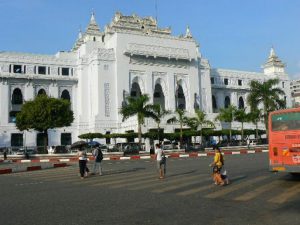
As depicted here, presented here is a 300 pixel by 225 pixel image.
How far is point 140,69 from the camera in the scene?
6166cm

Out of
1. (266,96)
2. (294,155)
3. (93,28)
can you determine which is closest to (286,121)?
(294,155)

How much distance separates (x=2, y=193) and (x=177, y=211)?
6.57 meters

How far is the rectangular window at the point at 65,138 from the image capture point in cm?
5896

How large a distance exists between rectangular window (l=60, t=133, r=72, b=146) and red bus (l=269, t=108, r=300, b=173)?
48.3 meters

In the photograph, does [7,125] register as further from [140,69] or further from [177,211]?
[177,211]

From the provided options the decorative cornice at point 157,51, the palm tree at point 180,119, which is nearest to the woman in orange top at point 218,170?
the palm tree at point 180,119

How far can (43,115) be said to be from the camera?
44969 millimetres

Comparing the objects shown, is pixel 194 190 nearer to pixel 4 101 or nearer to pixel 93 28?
pixel 4 101

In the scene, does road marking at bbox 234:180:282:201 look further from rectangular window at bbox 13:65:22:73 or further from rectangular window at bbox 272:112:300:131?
rectangular window at bbox 13:65:22:73

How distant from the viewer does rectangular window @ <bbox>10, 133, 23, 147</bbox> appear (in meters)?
56.5

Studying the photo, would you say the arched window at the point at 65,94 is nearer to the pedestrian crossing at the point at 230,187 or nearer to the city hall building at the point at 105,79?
the city hall building at the point at 105,79

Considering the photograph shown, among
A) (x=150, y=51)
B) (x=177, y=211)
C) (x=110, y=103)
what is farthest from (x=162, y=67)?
(x=177, y=211)

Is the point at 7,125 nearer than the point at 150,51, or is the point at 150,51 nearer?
the point at 7,125

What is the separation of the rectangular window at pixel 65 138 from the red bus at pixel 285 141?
4832 centimetres
